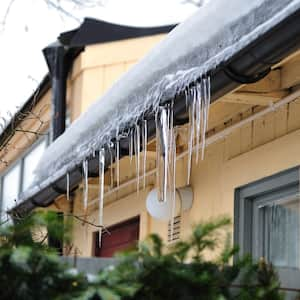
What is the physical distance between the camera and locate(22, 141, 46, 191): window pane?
38.0ft

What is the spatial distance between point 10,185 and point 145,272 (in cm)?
1098

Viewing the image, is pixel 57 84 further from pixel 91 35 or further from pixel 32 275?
pixel 32 275

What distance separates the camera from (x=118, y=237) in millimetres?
8656

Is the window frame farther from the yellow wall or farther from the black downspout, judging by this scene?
the yellow wall

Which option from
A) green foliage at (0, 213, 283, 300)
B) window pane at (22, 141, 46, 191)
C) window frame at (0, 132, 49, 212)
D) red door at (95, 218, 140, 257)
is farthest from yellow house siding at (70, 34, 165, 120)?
green foliage at (0, 213, 283, 300)

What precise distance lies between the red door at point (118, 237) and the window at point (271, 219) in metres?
2.31

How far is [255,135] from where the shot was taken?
5715 millimetres

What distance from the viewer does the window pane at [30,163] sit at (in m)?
11.6

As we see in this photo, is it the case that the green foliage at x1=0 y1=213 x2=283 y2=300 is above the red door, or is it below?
below

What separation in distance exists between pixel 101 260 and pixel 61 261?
0.27 m

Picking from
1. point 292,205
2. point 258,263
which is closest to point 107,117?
point 292,205

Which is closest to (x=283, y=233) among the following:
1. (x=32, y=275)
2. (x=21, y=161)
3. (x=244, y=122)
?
(x=244, y=122)

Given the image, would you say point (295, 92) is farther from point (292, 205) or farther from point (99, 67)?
point (99, 67)

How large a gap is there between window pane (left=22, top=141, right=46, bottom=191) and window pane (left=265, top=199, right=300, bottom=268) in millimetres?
6119
